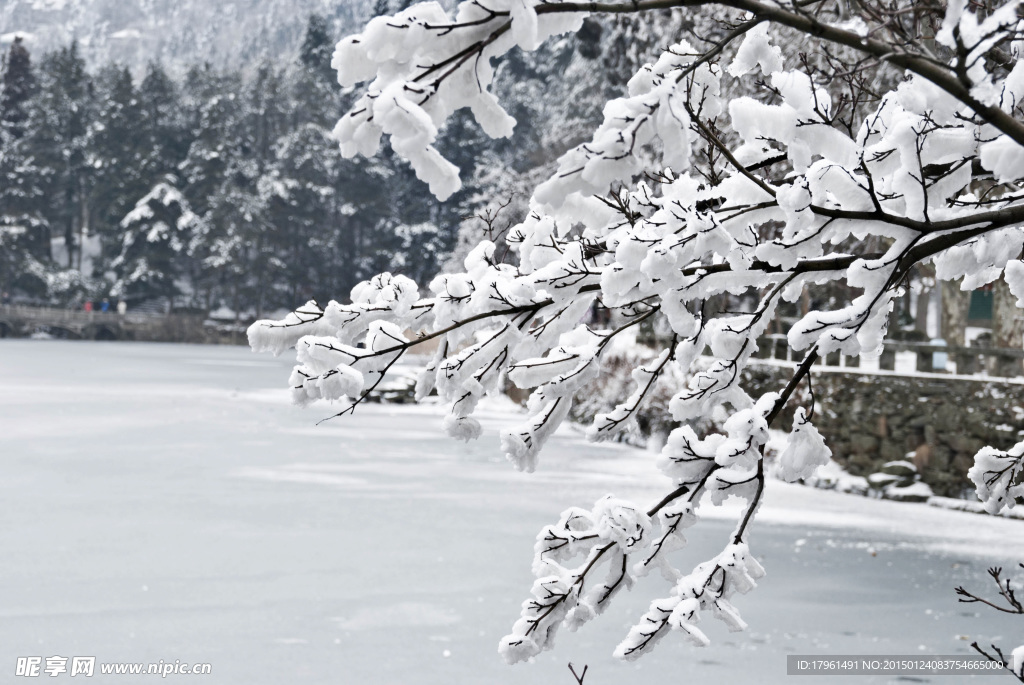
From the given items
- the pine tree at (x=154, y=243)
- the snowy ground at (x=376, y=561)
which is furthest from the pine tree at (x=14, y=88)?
the snowy ground at (x=376, y=561)

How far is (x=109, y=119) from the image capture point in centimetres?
5569

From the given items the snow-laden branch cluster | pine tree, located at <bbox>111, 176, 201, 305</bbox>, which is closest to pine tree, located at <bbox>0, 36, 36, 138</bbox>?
pine tree, located at <bbox>111, 176, 201, 305</bbox>

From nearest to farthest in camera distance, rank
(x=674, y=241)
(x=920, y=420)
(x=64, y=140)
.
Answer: (x=674, y=241) → (x=920, y=420) → (x=64, y=140)

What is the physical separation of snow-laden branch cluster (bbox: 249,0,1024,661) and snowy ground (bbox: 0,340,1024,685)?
12.3ft

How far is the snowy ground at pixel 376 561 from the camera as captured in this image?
22.2 ft

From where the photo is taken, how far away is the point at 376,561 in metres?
9.09

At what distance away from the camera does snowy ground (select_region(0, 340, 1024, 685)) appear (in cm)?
675

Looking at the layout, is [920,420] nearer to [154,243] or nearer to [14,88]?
[154,243]

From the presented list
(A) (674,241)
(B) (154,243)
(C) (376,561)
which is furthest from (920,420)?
(B) (154,243)

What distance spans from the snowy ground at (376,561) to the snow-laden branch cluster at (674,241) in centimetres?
375

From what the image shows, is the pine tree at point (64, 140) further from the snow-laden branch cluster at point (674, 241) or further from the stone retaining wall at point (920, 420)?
the snow-laden branch cluster at point (674, 241)

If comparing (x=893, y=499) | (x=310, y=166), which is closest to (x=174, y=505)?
(x=893, y=499)

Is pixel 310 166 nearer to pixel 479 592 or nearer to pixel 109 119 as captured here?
pixel 109 119

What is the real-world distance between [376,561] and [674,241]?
7.17m
